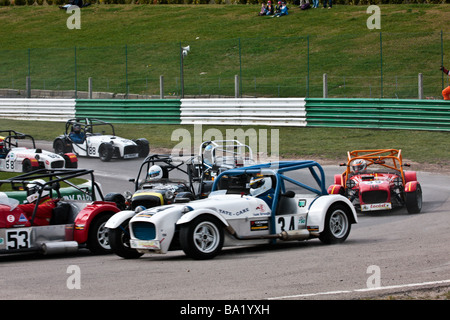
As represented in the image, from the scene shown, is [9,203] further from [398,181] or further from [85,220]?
[398,181]

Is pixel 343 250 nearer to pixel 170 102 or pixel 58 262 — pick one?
pixel 58 262

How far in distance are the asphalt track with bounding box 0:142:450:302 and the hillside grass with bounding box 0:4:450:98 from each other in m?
16.4

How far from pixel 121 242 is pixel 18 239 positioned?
57.8 inches

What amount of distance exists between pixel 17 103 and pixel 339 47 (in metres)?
15.6

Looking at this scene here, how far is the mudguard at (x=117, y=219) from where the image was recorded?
34.5 feet

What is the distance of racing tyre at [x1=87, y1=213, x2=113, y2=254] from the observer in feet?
36.8

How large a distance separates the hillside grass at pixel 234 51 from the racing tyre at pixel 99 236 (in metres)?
16.8

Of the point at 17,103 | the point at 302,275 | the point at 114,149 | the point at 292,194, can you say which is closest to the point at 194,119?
the point at 114,149

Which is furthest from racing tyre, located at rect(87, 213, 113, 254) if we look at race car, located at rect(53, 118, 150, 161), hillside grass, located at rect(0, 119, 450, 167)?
race car, located at rect(53, 118, 150, 161)
